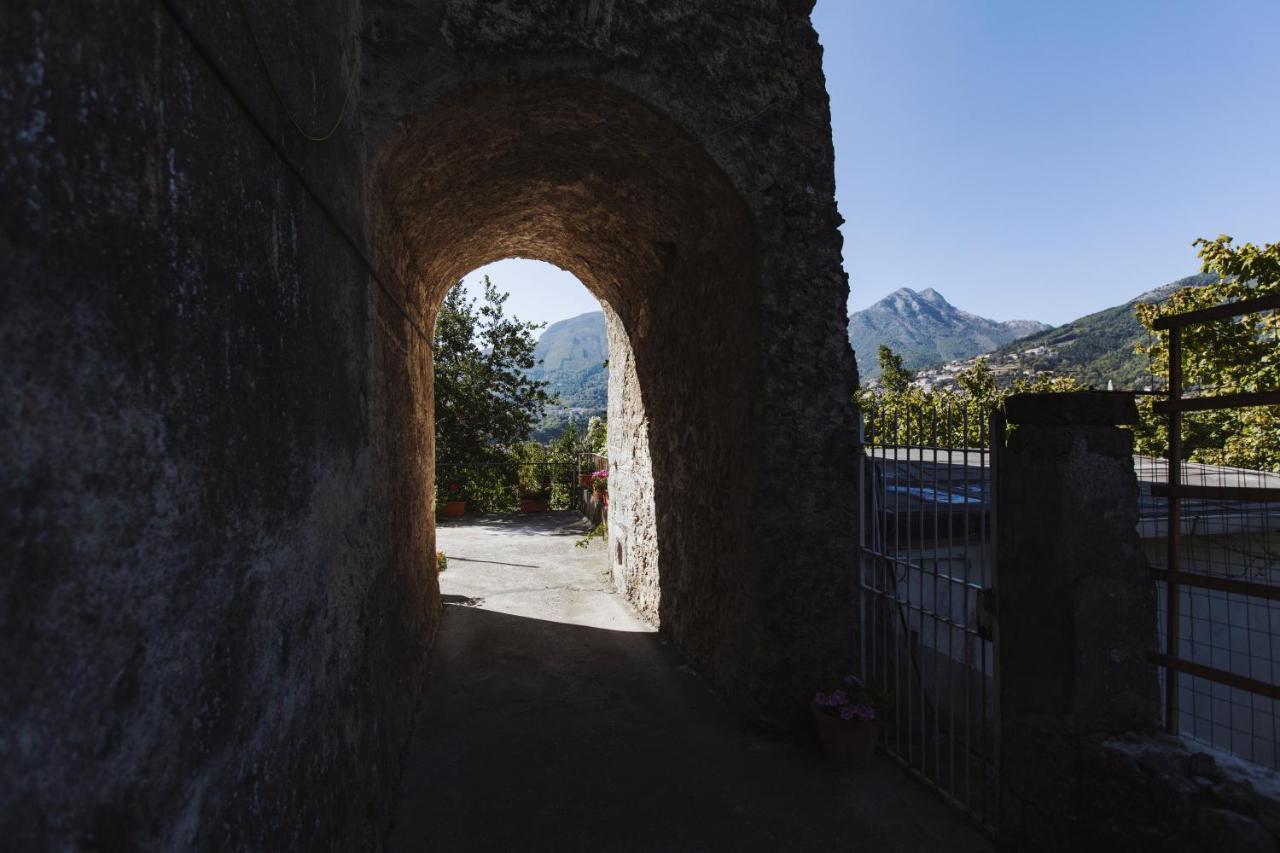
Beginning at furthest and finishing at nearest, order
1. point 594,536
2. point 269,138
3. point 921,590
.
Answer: point 594,536 → point 921,590 → point 269,138

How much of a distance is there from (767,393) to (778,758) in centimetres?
226

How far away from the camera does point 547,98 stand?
161 inches

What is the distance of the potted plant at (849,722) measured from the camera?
4012 mm

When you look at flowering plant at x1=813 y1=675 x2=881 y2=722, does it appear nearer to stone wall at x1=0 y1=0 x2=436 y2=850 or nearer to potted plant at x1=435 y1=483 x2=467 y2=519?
stone wall at x1=0 y1=0 x2=436 y2=850

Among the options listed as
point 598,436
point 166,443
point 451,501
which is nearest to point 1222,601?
point 166,443

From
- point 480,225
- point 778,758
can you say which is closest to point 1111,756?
point 778,758

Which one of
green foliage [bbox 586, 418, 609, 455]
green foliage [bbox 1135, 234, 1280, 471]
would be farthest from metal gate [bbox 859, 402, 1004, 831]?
green foliage [bbox 586, 418, 609, 455]

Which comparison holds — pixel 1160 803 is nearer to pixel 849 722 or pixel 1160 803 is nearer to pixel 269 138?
pixel 849 722

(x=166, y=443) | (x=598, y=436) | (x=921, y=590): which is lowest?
(x=921, y=590)

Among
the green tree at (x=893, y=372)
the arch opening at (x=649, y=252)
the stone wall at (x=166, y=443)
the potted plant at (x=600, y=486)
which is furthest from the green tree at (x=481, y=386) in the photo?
the green tree at (x=893, y=372)

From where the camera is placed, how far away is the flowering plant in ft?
13.3

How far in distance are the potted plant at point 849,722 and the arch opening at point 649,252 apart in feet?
1.97

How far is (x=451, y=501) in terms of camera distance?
49.3ft

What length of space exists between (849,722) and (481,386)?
1420 centimetres
